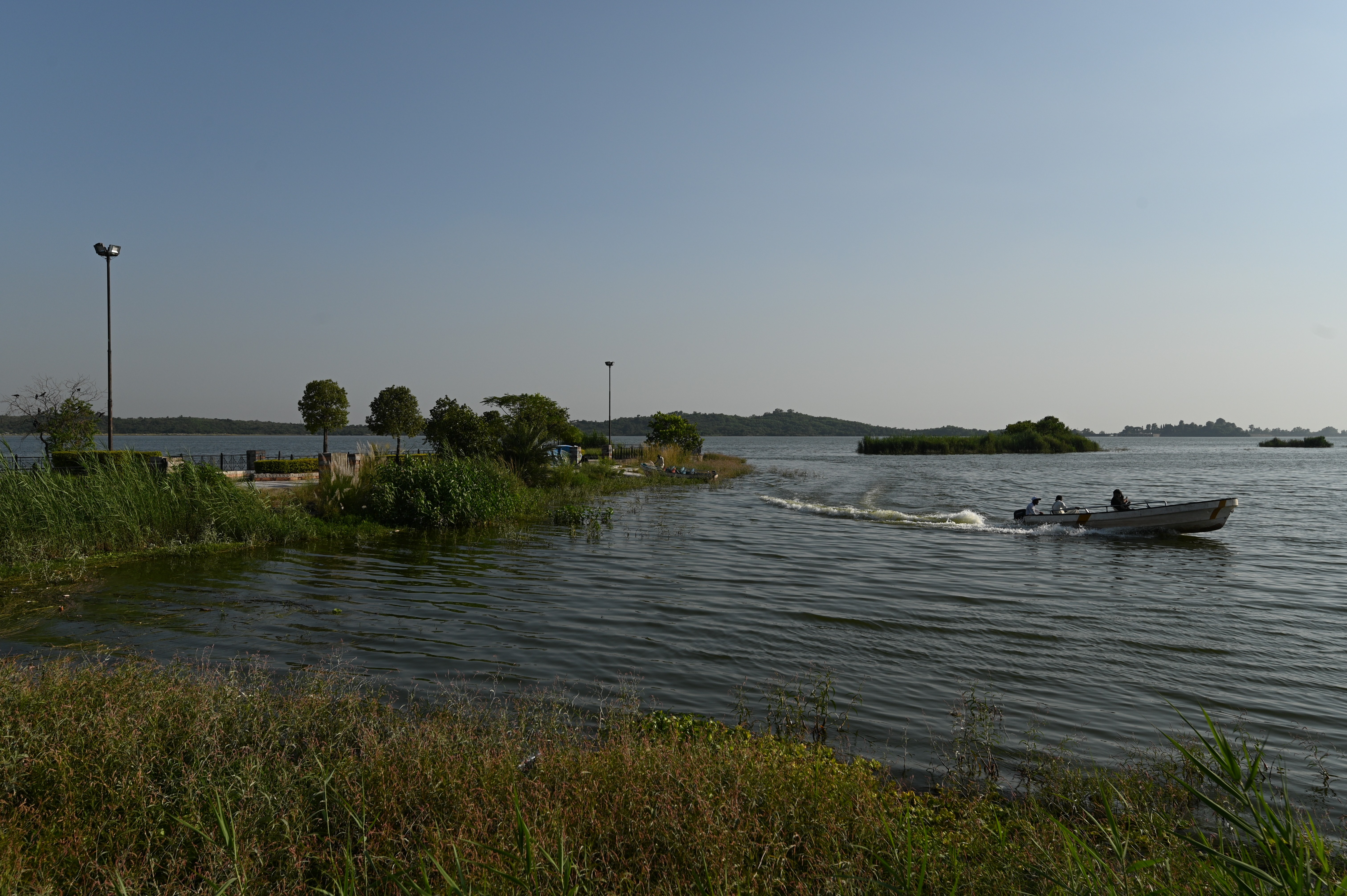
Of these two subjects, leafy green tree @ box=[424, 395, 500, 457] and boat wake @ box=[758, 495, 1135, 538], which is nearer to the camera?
boat wake @ box=[758, 495, 1135, 538]

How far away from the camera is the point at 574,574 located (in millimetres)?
14422

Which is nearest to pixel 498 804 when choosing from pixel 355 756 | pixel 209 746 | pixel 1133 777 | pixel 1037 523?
pixel 355 756

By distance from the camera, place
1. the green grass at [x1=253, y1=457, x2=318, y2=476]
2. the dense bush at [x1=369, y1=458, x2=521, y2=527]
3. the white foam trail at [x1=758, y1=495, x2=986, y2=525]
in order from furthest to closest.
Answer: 1. the green grass at [x1=253, y1=457, x2=318, y2=476]
2. the white foam trail at [x1=758, y1=495, x2=986, y2=525]
3. the dense bush at [x1=369, y1=458, x2=521, y2=527]

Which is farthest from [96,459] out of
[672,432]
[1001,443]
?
[1001,443]

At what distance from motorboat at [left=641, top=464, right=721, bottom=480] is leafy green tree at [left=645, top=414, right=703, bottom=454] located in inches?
360

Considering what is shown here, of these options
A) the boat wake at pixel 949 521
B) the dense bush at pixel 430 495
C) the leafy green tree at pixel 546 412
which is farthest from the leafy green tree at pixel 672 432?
the dense bush at pixel 430 495

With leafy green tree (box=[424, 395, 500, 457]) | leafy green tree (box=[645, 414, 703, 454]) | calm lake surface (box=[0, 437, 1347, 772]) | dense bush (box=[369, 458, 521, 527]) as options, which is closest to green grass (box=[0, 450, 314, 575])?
calm lake surface (box=[0, 437, 1347, 772])

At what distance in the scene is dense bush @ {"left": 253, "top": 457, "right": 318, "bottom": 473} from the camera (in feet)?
109

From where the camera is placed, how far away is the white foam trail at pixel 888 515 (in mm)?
25297

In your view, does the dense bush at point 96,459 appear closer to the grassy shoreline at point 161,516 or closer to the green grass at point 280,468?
the grassy shoreline at point 161,516

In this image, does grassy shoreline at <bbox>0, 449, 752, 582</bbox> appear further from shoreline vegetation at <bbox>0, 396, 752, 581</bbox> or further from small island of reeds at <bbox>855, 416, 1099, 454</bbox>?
small island of reeds at <bbox>855, 416, 1099, 454</bbox>

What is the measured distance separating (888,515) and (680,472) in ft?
56.8

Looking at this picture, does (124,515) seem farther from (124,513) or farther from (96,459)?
(96,459)

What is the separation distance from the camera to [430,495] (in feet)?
63.6
